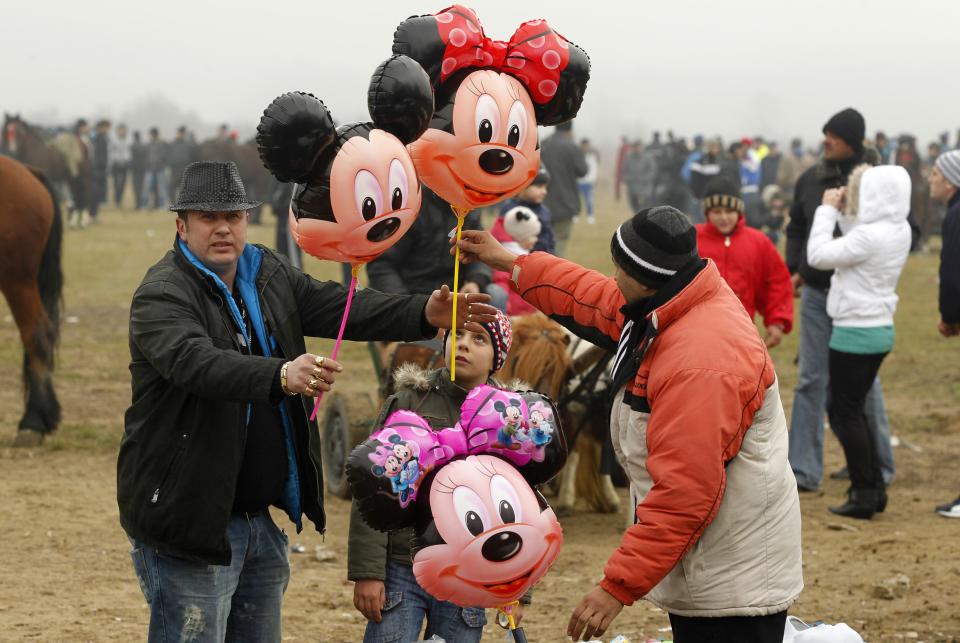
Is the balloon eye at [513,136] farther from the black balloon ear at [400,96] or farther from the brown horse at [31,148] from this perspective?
the brown horse at [31,148]

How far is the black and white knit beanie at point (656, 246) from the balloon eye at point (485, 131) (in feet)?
1.70

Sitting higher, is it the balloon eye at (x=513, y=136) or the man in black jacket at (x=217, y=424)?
the balloon eye at (x=513, y=136)

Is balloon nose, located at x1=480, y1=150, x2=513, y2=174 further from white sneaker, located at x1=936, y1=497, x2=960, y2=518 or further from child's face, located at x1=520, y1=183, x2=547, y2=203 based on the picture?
white sneaker, located at x1=936, y1=497, x2=960, y2=518

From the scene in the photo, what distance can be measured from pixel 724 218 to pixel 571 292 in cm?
374

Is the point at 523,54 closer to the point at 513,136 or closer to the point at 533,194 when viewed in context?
the point at 513,136

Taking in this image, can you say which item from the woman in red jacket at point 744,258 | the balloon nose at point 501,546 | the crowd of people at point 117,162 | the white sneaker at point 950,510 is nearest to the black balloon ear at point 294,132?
the balloon nose at point 501,546

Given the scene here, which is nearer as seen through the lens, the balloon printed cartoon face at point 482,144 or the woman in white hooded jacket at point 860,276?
the balloon printed cartoon face at point 482,144

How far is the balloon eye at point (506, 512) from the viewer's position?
3.33m

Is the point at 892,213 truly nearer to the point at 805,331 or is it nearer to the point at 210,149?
the point at 805,331

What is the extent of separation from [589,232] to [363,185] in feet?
80.1

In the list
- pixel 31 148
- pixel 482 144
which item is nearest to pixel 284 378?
pixel 482 144

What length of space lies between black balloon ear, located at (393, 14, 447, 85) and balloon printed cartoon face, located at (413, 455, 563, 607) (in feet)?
3.82

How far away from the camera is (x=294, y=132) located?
3.42 m

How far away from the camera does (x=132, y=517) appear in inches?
142
